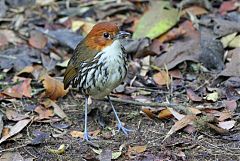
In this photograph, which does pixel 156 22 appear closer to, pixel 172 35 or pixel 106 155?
pixel 172 35

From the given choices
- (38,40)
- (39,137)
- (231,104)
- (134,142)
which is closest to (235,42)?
(231,104)

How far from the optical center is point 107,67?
5023 mm

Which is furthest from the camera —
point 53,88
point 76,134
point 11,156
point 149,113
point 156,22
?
point 156,22

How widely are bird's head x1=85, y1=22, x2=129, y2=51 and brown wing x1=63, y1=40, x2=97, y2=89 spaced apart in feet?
0.22

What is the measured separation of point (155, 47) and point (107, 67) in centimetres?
157

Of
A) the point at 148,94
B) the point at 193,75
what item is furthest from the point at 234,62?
the point at 148,94

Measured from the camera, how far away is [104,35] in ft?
16.7

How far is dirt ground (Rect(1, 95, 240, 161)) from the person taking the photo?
468cm

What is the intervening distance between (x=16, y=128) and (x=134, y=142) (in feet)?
3.38

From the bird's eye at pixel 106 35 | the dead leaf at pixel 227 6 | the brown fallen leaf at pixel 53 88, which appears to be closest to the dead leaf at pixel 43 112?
the brown fallen leaf at pixel 53 88

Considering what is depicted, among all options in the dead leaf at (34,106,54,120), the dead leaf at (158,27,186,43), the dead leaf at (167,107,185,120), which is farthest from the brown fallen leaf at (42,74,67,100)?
the dead leaf at (158,27,186,43)

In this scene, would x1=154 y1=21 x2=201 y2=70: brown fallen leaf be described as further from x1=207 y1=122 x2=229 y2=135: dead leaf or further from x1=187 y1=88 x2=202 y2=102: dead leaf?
x1=207 y1=122 x2=229 y2=135: dead leaf

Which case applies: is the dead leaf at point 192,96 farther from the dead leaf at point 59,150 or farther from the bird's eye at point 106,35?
the dead leaf at point 59,150

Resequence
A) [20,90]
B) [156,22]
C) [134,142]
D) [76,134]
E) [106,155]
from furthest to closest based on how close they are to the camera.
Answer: [156,22] < [20,90] < [76,134] < [134,142] < [106,155]
